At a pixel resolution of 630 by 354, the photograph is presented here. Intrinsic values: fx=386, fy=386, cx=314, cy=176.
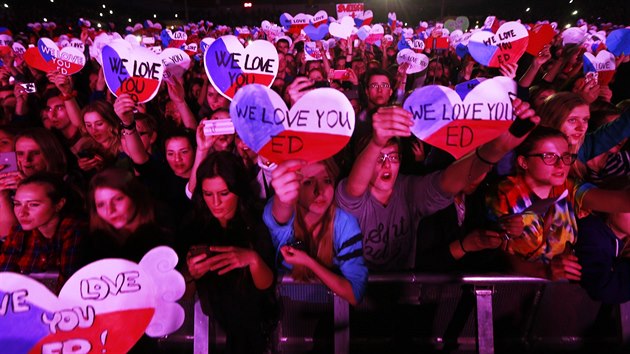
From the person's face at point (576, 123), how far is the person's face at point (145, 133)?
10.0 ft

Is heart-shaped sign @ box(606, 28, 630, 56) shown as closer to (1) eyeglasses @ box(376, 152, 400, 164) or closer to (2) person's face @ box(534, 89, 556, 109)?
(2) person's face @ box(534, 89, 556, 109)

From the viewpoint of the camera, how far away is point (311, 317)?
1.99 m

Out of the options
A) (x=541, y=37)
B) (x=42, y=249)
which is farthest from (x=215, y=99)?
(x=541, y=37)

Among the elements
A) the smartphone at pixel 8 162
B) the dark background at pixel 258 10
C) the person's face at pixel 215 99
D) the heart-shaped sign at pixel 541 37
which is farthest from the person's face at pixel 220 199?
the dark background at pixel 258 10

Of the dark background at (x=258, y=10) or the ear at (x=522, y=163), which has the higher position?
the dark background at (x=258, y=10)

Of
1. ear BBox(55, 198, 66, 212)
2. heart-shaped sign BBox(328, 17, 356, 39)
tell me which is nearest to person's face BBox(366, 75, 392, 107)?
ear BBox(55, 198, 66, 212)

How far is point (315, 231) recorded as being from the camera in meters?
1.87

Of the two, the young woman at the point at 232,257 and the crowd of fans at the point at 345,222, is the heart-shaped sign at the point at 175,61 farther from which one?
the young woman at the point at 232,257

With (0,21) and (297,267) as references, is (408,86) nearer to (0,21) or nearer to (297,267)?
(297,267)

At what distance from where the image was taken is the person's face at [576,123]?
241cm

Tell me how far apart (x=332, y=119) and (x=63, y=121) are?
9.59 feet

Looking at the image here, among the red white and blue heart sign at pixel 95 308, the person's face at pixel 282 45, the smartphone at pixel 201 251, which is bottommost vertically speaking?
the red white and blue heart sign at pixel 95 308

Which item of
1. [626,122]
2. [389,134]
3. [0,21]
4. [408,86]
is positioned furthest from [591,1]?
[0,21]

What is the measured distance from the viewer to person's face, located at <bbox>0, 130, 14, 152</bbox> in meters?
2.76
